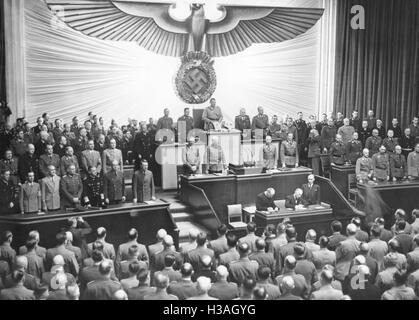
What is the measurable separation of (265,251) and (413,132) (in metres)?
6.62

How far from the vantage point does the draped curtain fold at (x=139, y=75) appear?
14.1 meters

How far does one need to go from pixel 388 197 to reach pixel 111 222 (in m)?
5.50

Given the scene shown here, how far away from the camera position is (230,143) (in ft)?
40.7

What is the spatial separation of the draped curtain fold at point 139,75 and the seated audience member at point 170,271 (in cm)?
849

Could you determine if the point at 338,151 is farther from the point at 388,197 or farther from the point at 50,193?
A: the point at 50,193

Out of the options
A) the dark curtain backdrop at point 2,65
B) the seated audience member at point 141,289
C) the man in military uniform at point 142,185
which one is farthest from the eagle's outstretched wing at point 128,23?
the seated audience member at point 141,289

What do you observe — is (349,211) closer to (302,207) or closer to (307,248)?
(302,207)

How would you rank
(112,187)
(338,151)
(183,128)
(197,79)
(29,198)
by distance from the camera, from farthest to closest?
(197,79) < (183,128) < (338,151) < (112,187) < (29,198)

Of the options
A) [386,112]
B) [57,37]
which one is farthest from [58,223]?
[386,112]

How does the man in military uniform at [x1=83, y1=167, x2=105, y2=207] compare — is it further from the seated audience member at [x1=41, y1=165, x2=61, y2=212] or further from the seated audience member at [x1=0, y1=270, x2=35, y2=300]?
the seated audience member at [x1=0, y1=270, x2=35, y2=300]

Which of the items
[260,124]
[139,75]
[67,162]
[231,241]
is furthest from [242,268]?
[139,75]

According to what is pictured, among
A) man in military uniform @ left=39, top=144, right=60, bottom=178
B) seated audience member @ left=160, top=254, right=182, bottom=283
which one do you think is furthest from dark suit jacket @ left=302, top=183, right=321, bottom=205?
man in military uniform @ left=39, top=144, right=60, bottom=178

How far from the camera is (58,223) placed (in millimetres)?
8945

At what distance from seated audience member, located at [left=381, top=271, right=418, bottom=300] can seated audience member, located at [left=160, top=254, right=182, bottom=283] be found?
2.37 metres
